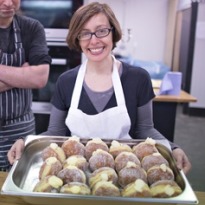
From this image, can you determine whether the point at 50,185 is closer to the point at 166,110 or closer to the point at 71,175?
the point at 71,175

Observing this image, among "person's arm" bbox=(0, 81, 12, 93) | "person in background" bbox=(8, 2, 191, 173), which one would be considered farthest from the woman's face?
"person's arm" bbox=(0, 81, 12, 93)

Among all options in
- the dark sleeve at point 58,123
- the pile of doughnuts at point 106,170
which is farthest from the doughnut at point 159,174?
the dark sleeve at point 58,123

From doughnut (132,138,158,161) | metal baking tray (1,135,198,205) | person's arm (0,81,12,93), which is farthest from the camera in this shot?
person's arm (0,81,12,93)

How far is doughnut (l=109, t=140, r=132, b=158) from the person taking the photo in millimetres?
873

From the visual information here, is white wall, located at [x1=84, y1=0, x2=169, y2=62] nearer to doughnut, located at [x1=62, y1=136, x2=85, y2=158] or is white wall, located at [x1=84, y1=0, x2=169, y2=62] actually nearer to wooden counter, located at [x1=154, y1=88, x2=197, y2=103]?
wooden counter, located at [x1=154, y1=88, x2=197, y2=103]

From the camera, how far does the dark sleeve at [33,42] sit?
129 cm

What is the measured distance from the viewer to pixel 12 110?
1275 mm

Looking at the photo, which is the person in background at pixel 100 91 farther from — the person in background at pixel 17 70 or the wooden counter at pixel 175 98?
the wooden counter at pixel 175 98

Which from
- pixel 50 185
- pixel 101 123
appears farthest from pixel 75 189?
pixel 101 123

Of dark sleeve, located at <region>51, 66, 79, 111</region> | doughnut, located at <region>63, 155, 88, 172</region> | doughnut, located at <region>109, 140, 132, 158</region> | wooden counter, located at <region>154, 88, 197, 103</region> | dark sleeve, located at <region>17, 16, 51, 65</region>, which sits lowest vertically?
wooden counter, located at <region>154, 88, 197, 103</region>

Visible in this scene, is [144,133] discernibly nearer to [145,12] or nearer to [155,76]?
[155,76]

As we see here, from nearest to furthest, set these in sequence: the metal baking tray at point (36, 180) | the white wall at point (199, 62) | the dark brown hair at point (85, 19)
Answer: the metal baking tray at point (36, 180) < the dark brown hair at point (85, 19) < the white wall at point (199, 62)

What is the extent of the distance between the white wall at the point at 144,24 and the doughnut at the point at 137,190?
158 inches

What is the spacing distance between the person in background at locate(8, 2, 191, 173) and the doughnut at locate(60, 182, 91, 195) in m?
0.44
